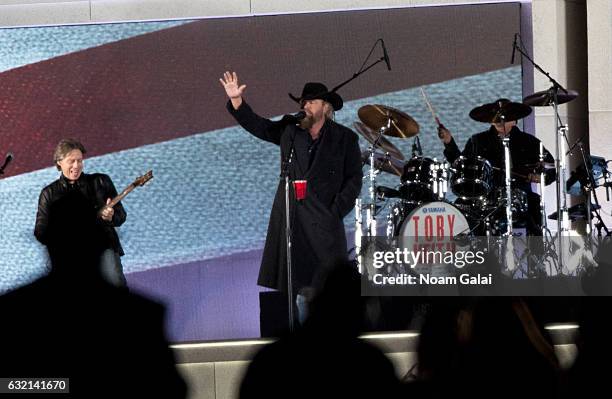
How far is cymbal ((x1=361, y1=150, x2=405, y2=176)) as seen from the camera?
23.8ft

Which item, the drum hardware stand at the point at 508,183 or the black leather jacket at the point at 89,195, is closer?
the black leather jacket at the point at 89,195

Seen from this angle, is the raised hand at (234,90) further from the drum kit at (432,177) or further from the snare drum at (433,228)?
the snare drum at (433,228)

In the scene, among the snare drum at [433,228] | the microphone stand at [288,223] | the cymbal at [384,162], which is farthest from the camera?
the cymbal at [384,162]

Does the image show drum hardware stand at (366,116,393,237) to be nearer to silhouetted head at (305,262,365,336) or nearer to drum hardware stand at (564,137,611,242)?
drum hardware stand at (564,137,611,242)

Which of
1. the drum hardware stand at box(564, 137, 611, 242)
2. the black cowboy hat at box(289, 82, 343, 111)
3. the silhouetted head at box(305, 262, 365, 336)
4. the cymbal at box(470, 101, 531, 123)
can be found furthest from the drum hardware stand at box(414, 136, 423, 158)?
the silhouetted head at box(305, 262, 365, 336)

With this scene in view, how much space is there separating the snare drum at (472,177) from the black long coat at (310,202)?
5.02 ft

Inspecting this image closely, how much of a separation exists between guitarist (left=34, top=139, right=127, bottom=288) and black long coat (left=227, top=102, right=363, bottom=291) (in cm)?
Result: 125

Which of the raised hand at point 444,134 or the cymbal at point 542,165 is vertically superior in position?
the raised hand at point 444,134

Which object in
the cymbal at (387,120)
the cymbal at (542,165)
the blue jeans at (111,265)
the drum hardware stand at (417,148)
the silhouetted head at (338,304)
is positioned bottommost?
the blue jeans at (111,265)

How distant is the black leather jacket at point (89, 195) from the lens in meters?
6.65

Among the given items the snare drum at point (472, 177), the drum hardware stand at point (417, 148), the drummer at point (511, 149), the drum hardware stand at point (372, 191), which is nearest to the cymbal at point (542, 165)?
the drummer at point (511, 149)

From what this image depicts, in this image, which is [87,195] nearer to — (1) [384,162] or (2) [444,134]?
(1) [384,162]

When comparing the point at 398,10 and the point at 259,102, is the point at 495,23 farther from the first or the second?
the point at 259,102

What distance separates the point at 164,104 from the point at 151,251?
A: 1246mm
